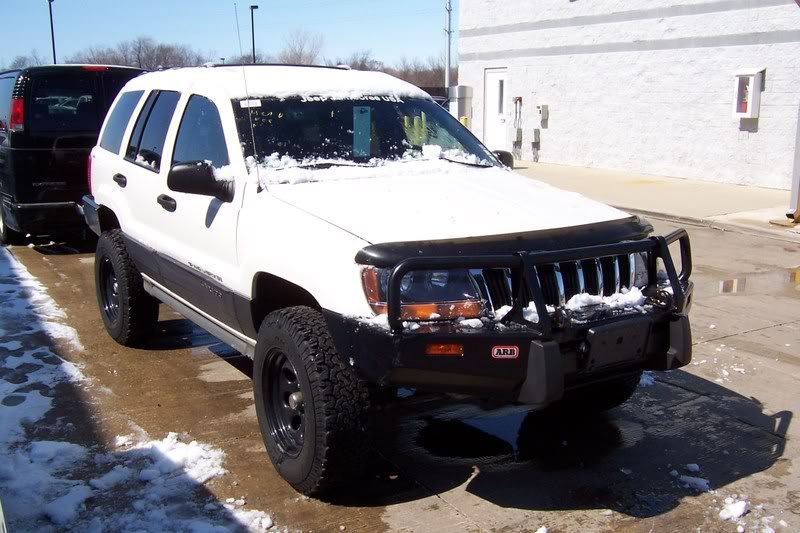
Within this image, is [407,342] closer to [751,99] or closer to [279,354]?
[279,354]

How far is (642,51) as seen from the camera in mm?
17000

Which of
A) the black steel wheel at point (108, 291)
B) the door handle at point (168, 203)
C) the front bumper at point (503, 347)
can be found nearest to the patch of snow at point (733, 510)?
the front bumper at point (503, 347)

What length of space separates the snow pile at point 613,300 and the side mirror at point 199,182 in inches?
72.9

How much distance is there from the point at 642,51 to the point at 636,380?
549 inches

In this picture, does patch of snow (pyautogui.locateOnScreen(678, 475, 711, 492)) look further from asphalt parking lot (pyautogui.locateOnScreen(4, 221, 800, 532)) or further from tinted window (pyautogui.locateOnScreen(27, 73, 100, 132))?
tinted window (pyautogui.locateOnScreen(27, 73, 100, 132))

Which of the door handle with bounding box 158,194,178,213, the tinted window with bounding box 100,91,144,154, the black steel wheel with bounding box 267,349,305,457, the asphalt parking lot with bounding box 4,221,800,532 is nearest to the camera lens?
the asphalt parking lot with bounding box 4,221,800,532

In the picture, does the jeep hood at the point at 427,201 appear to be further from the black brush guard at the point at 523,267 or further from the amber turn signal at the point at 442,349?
the amber turn signal at the point at 442,349

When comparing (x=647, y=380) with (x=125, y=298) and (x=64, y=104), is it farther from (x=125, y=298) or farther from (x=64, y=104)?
(x=64, y=104)

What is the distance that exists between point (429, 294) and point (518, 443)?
4.79ft

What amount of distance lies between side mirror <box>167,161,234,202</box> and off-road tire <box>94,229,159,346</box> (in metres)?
1.69

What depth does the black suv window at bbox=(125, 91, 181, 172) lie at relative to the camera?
5.18 m

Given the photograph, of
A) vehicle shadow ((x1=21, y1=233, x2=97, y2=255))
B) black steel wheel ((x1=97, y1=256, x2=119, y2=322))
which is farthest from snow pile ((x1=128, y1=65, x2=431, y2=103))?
vehicle shadow ((x1=21, y1=233, x2=97, y2=255))

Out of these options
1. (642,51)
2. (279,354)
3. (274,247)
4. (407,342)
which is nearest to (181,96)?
(274,247)

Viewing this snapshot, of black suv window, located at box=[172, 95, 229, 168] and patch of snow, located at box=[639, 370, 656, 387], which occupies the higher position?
black suv window, located at box=[172, 95, 229, 168]
